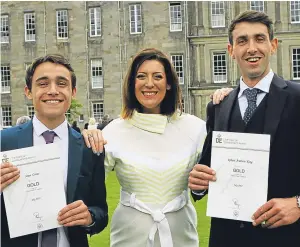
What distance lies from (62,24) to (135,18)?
6.05 metres

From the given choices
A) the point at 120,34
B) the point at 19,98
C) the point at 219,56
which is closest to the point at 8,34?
the point at 19,98

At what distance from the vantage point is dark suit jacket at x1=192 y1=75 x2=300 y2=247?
3.06 meters

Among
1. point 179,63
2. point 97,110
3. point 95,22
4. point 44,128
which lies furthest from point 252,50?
point 95,22

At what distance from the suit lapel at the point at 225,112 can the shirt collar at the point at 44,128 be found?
101 cm

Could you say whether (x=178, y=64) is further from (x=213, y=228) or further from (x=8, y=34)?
(x=213, y=228)

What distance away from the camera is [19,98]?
3981 centimetres

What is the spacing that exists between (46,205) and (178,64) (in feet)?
116

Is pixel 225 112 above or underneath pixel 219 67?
underneath

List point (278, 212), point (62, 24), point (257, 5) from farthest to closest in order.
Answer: point (62, 24)
point (257, 5)
point (278, 212)

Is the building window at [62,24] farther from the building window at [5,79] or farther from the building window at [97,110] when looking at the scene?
the building window at [97,110]

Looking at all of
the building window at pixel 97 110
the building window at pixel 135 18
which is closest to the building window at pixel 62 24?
the building window at pixel 135 18

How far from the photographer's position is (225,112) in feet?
10.9

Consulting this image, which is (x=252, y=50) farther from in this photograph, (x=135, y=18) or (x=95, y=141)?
(x=135, y=18)

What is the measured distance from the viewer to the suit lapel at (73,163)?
3.09 meters
